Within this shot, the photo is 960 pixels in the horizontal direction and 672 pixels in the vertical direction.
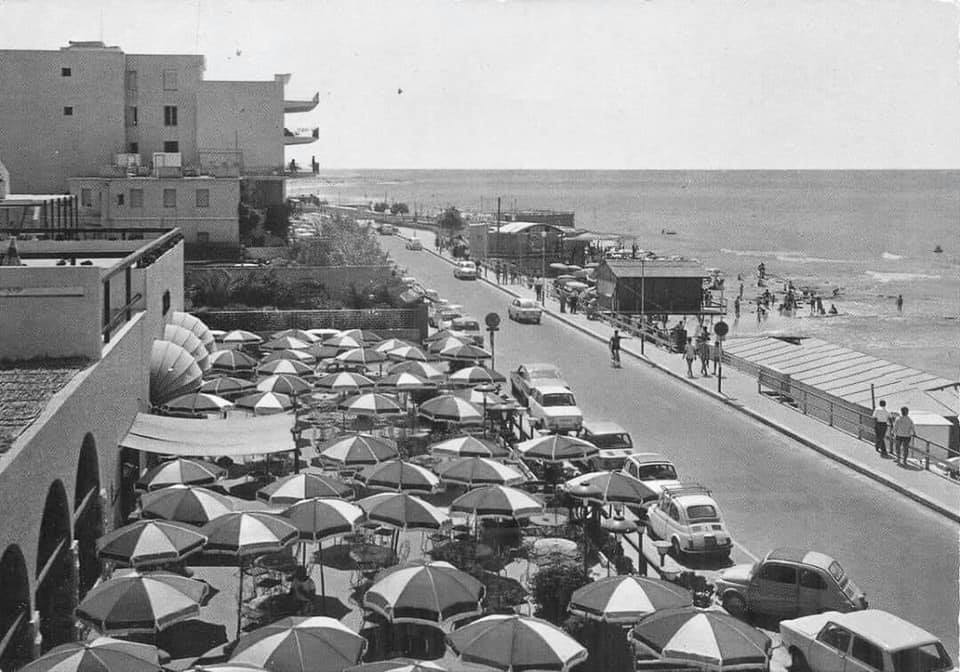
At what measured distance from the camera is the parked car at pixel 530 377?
30172 mm

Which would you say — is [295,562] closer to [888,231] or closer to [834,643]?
[834,643]

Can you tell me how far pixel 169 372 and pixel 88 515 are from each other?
7290 mm

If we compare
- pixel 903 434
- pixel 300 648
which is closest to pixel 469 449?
pixel 300 648

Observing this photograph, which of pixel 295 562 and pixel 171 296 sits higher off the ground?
pixel 171 296

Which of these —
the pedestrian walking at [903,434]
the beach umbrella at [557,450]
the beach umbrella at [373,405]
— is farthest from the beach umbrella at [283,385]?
the pedestrian walking at [903,434]

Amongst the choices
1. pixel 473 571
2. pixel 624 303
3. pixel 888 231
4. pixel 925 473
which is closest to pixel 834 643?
pixel 473 571

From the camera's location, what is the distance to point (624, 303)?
5669cm

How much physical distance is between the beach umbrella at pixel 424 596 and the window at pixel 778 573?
473 centimetres

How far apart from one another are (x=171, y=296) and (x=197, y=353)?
2.54m

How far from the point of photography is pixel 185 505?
16.4 m

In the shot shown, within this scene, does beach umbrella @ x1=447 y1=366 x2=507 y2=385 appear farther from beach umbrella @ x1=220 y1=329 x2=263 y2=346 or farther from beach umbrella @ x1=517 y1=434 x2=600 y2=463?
beach umbrella @ x1=220 y1=329 x2=263 y2=346

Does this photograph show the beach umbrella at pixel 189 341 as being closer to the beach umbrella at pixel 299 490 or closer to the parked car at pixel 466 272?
the beach umbrella at pixel 299 490

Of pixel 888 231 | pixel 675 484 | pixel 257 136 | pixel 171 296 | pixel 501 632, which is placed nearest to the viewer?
pixel 501 632

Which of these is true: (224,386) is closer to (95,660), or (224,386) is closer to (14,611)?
(14,611)
